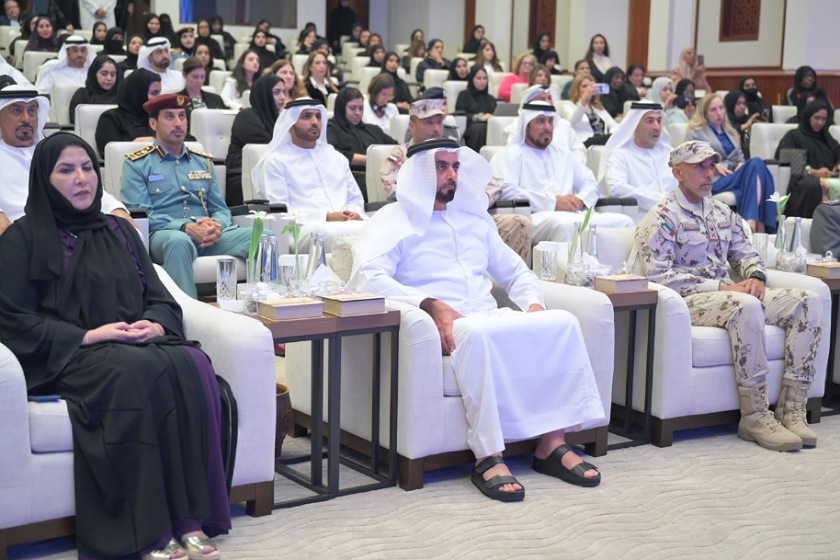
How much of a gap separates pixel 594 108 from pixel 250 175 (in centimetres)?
461

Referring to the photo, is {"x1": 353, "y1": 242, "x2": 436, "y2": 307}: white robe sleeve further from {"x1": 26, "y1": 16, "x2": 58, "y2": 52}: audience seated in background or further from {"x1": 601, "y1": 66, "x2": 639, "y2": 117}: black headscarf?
{"x1": 26, "y1": 16, "x2": 58, "y2": 52}: audience seated in background

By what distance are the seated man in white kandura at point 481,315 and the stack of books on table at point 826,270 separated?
4.75ft

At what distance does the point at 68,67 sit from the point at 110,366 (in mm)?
7307

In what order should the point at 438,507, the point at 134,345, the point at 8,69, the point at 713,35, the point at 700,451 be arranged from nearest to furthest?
the point at 134,345, the point at 438,507, the point at 700,451, the point at 8,69, the point at 713,35

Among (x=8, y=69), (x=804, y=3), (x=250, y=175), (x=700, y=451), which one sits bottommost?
(x=700, y=451)

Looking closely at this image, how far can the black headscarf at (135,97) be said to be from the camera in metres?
6.90

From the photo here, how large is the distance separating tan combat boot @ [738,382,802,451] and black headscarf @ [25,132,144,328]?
2436mm

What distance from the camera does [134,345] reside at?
3.35 m

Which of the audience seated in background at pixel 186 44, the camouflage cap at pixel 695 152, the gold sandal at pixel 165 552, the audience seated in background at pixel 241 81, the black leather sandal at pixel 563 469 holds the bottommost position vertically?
the black leather sandal at pixel 563 469

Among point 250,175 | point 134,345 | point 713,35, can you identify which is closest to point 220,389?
point 134,345

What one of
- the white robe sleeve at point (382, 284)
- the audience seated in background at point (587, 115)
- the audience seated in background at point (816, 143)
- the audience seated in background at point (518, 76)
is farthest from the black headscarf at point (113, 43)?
the white robe sleeve at point (382, 284)

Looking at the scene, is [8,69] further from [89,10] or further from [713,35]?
[713,35]

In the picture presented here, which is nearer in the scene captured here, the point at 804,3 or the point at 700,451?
the point at 700,451

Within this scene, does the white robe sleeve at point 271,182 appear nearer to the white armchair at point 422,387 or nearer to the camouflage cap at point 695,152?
the white armchair at point 422,387
